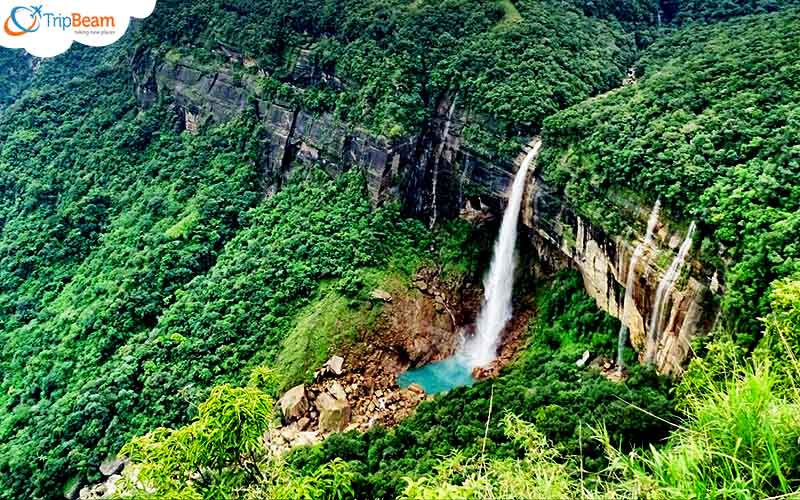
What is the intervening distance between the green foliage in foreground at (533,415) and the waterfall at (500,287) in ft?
8.91

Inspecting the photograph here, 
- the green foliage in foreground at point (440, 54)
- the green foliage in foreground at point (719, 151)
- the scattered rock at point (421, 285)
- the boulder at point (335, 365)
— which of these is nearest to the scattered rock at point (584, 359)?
the green foliage in foreground at point (719, 151)

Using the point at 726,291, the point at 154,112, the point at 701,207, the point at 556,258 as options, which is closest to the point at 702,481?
the point at 726,291

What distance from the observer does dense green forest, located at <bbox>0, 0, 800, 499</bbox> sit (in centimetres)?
1470

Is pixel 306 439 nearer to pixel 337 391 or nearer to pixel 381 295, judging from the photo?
pixel 337 391

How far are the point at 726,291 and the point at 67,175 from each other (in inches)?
1266

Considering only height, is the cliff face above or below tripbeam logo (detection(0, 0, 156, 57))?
below

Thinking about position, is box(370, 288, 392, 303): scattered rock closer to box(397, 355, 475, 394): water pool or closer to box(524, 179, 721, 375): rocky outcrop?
box(397, 355, 475, 394): water pool

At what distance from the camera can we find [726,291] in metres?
15.7

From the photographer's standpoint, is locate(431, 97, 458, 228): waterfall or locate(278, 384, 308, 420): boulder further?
locate(431, 97, 458, 228): waterfall

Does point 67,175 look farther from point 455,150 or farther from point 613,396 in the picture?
point 613,396

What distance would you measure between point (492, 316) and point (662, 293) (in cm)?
808

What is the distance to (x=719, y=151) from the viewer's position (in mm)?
18078

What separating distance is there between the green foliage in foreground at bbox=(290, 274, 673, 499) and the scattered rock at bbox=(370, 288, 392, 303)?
209 inches

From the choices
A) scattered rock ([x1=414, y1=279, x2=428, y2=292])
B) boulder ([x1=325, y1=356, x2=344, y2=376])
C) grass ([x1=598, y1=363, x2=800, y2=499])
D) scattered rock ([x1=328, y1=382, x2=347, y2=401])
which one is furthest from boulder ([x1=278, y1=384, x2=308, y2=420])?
grass ([x1=598, y1=363, x2=800, y2=499])
